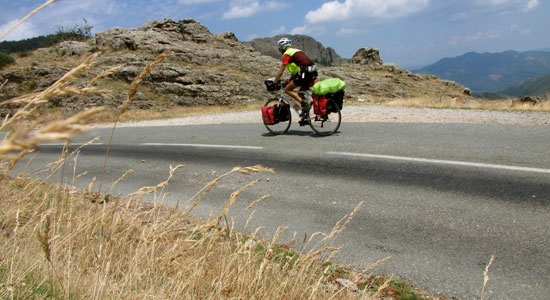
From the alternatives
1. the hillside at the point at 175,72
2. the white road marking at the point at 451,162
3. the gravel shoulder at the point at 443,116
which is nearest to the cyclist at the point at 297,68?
the white road marking at the point at 451,162

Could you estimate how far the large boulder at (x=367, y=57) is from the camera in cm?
4116

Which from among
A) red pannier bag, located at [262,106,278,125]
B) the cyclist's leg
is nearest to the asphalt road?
red pannier bag, located at [262,106,278,125]

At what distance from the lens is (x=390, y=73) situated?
125ft

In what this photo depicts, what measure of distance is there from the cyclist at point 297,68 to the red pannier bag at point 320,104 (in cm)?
56

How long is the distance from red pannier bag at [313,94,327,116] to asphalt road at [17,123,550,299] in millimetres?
679

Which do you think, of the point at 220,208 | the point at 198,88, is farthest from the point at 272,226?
the point at 198,88

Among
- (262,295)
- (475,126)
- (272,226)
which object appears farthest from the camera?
(475,126)

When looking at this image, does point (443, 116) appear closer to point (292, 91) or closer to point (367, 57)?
point (292, 91)

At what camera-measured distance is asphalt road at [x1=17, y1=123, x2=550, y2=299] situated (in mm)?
3553

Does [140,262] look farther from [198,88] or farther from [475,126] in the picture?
[198,88]

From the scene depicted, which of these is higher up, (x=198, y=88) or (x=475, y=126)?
(x=198, y=88)

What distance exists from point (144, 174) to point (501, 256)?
639 cm

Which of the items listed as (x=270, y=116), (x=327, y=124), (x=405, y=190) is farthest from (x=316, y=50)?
(x=405, y=190)

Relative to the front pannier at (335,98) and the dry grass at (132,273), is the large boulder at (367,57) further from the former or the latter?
the dry grass at (132,273)
